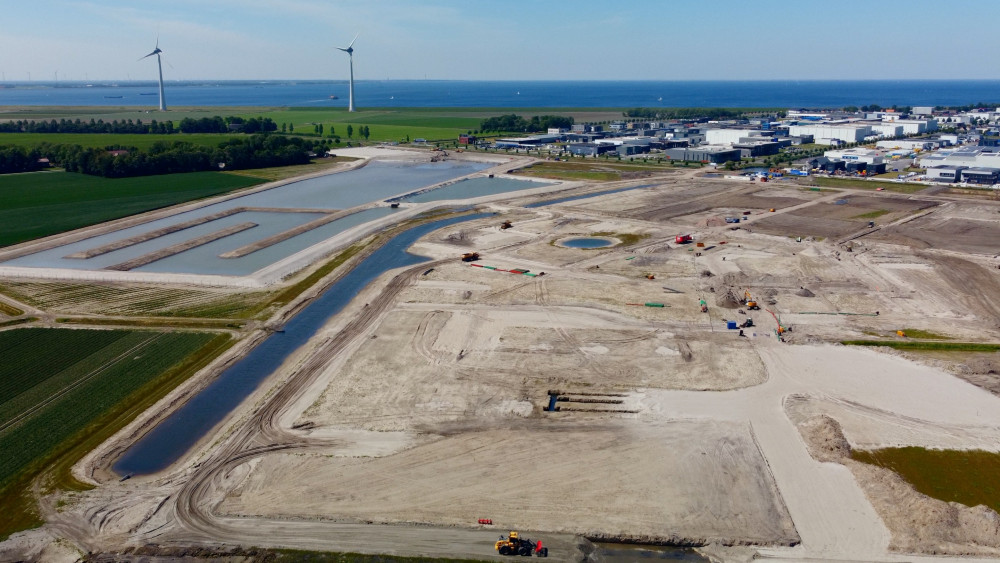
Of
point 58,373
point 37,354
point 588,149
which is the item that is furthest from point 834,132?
point 37,354

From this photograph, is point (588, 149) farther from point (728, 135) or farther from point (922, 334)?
point (922, 334)

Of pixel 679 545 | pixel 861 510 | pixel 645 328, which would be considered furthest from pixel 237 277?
pixel 861 510

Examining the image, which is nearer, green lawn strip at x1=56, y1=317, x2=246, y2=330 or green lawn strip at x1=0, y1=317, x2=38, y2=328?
green lawn strip at x1=0, y1=317, x2=38, y2=328

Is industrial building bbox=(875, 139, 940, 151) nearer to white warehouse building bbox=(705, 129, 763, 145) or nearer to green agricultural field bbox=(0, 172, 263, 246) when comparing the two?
white warehouse building bbox=(705, 129, 763, 145)

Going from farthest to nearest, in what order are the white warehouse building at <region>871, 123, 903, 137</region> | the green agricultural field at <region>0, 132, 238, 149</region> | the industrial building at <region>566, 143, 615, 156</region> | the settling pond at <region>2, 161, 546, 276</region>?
1. the white warehouse building at <region>871, 123, 903, 137</region>
2. the industrial building at <region>566, 143, 615, 156</region>
3. the green agricultural field at <region>0, 132, 238, 149</region>
4. the settling pond at <region>2, 161, 546, 276</region>

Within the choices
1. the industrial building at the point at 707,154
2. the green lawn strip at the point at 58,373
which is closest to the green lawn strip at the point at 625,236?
the green lawn strip at the point at 58,373

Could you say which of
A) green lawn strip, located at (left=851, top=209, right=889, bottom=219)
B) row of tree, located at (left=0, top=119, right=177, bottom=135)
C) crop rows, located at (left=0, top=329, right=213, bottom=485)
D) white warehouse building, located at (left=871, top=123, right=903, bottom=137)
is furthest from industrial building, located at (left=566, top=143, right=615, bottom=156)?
crop rows, located at (left=0, top=329, right=213, bottom=485)
